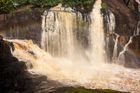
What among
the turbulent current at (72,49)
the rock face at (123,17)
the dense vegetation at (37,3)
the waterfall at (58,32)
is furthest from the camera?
the rock face at (123,17)

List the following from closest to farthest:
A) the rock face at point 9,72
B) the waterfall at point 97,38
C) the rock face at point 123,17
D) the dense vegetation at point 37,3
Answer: the rock face at point 9,72
the dense vegetation at point 37,3
the waterfall at point 97,38
the rock face at point 123,17

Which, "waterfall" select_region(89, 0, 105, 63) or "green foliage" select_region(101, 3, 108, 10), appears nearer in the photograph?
"waterfall" select_region(89, 0, 105, 63)

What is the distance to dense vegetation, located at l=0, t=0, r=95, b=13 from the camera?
147 feet

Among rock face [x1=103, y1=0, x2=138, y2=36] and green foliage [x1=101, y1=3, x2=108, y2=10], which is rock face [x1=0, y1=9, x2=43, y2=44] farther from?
rock face [x1=103, y1=0, x2=138, y2=36]

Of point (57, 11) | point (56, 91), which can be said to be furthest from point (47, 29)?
point (56, 91)

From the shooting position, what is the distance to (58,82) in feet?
107

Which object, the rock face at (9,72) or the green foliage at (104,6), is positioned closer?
the rock face at (9,72)

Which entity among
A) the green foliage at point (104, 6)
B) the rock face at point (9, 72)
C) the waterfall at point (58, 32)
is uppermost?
the green foliage at point (104, 6)

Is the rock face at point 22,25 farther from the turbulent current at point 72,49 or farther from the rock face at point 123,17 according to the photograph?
the rock face at point 123,17

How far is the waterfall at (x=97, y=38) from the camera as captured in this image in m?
45.3

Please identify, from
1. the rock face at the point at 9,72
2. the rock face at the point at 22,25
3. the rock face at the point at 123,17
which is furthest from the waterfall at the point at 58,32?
the rock face at the point at 9,72

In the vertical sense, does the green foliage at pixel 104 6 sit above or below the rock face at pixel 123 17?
above

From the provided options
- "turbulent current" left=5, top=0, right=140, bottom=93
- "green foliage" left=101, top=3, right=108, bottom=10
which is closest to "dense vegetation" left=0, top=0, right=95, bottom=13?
"turbulent current" left=5, top=0, right=140, bottom=93

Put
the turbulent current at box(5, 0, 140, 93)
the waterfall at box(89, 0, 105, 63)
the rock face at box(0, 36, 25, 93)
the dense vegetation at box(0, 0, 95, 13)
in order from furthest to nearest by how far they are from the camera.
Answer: the waterfall at box(89, 0, 105, 63), the dense vegetation at box(0, 0, 95, 13), the turbulent current at box(5, 0, 140, 93), the rock face at box(0, 36, 25, 93)
